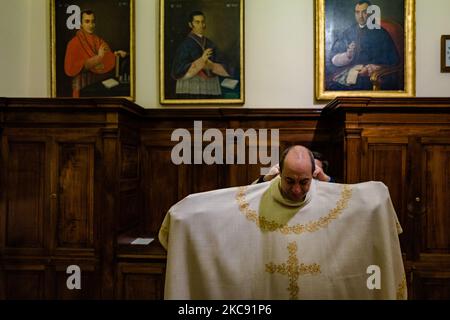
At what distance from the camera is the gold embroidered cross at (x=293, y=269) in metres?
1.85

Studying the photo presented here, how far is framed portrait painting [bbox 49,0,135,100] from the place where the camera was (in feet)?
12.5

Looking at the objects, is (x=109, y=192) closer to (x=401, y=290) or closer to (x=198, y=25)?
(x=198, y=25)

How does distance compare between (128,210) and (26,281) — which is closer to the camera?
(26,281)

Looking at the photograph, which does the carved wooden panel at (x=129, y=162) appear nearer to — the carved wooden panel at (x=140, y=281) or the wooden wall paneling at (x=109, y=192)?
the wooden wall paneling at (x=109, y=192)

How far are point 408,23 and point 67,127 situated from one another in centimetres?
337

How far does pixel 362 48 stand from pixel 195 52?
1.68 metres

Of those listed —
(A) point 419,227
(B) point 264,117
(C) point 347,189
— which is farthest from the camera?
(B) point 264,117

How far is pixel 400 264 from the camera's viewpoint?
1.87 meters

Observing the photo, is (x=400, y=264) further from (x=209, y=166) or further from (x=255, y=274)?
(x=209, y=166)

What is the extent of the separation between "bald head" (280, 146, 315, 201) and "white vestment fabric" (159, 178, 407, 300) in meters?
0.14

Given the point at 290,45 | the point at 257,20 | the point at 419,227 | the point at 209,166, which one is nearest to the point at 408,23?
the point at 290,45

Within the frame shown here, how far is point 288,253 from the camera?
1.88 metres

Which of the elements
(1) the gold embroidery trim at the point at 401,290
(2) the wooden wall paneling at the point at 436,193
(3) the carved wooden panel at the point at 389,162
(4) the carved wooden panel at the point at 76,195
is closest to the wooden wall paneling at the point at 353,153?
(3) the carved wooden panel at the point at 389,162

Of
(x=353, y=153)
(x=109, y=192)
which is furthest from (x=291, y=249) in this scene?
(x=109, y=192)
